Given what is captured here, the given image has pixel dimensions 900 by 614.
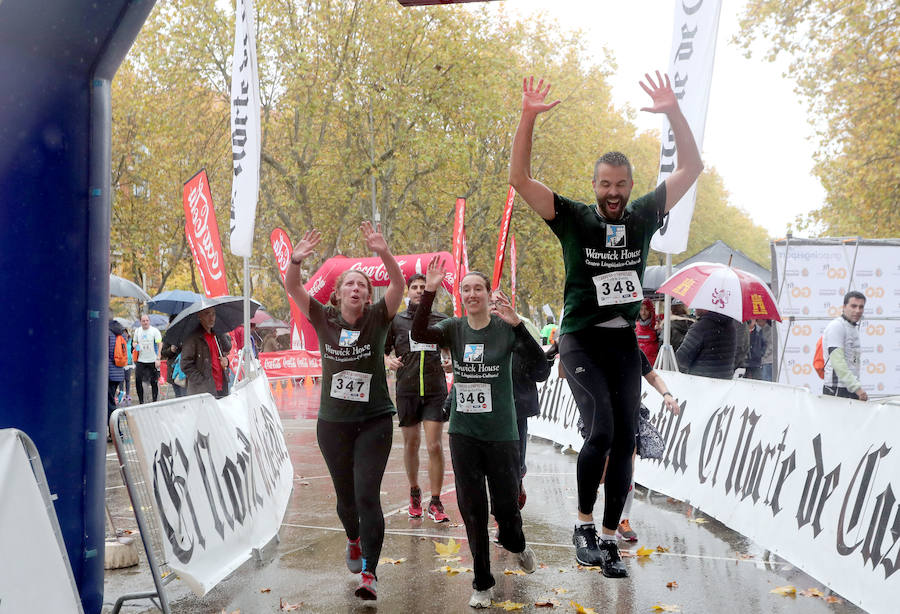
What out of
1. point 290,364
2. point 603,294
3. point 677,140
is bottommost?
point 290,364

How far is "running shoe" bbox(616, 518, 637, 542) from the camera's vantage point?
7.44 meters

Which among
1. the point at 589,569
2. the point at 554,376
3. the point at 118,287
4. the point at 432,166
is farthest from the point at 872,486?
the point at 432,166

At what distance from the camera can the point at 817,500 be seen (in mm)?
6145

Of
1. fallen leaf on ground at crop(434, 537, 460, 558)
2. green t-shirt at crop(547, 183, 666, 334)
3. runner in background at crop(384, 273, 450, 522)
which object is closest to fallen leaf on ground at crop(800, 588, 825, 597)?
green t-shirt at crop(547, 183, 666, 334)

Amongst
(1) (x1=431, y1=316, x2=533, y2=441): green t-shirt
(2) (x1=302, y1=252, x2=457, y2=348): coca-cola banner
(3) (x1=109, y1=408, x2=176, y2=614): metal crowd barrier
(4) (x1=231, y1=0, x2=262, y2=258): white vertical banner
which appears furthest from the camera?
(2) (x1=302, y1=252, x2=457, y2=348): coca-cola banner

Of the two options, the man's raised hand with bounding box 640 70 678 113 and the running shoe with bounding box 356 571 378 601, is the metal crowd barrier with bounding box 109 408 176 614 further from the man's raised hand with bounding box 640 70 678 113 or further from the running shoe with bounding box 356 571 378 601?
the man's raised hand with bounding box 640 70 678 113

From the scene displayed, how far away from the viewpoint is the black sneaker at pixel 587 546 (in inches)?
191

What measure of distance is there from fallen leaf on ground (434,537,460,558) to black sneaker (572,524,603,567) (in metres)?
2.10

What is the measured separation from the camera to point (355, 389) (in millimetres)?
6055

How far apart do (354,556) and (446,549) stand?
1.03 m

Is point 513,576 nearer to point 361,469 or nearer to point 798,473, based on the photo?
point 361,469

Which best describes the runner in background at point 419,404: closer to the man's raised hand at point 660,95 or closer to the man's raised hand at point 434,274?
the man's raised hand at point 434,274

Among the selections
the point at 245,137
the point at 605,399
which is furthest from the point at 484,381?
the point at 245,137

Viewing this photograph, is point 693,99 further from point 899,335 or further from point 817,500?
point 899,335
